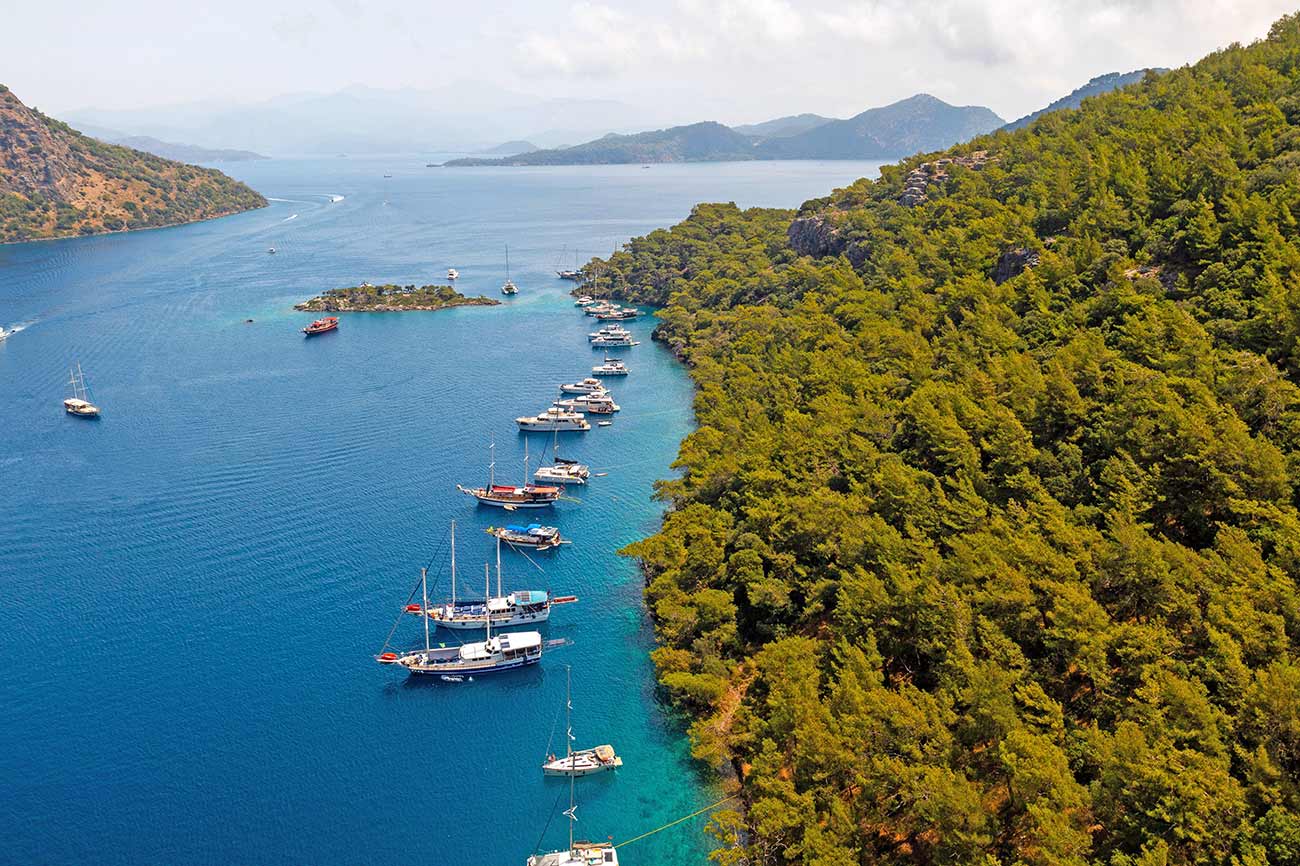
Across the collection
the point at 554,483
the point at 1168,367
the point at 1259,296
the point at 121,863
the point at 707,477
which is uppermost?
the point at 1259,296

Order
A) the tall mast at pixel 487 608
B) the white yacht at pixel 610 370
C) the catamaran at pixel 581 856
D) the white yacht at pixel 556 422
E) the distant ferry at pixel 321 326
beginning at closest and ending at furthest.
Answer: the catamaran at pixel 581 856, the tall mast at pixel 487 608, the white yacht at pixel 556 422, the white yacht at pixel 610 370, the distant ferry at pixel 321 326

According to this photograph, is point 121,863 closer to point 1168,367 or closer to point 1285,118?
point 1168,367

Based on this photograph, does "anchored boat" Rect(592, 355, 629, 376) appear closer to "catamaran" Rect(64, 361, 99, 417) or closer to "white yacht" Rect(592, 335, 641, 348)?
"white yacht" Rect(592, 335, 641, 348)

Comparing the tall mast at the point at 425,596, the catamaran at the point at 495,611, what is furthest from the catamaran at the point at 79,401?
the catamaran at the point at 495,611

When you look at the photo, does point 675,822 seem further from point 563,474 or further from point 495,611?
point 563,474

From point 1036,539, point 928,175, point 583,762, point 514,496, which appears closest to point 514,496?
point 514,496

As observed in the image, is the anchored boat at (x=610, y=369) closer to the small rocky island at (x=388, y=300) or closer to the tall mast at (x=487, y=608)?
the small rocky island at (x=388, y=300)

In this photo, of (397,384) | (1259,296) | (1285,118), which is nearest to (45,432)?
(397,384)

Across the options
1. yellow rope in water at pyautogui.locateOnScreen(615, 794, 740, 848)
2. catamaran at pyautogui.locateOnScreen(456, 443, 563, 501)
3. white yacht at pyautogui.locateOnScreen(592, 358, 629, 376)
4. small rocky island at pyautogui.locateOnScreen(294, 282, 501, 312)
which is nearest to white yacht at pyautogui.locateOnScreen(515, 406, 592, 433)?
catamaran at pyautogui.locateOnScreen(456, 443, 563, 501)
